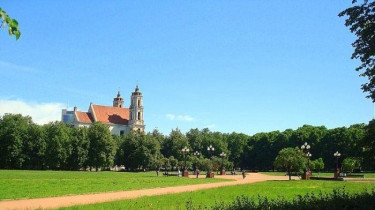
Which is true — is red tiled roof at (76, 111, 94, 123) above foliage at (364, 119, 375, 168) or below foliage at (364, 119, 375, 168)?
above

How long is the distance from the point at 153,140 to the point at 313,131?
40151mm

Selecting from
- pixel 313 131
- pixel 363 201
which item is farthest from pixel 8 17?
pixel 313 131

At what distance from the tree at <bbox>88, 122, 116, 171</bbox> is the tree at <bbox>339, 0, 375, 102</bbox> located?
6786 centimetres

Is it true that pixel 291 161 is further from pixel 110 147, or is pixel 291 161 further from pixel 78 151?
pixel 78 151

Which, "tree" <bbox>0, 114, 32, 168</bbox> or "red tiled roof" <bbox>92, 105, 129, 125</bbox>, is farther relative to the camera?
"red tiled roof" <bbox>92, 105, 129, 125</bbox>

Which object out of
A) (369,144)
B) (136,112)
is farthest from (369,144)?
(136,112)

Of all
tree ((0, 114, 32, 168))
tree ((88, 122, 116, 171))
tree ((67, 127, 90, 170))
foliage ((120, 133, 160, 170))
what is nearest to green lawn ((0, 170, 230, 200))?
tree ((0, 114, 32, 168))

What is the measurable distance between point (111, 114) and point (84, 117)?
989 centimetres

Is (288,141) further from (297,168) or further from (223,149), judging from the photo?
(297,168)

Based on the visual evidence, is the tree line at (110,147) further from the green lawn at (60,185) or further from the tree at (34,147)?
the green lawn at (60,185)

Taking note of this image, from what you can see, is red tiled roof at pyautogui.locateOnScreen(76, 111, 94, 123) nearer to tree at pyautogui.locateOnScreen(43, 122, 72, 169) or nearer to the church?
the church

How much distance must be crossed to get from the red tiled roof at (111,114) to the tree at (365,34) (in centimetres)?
11531

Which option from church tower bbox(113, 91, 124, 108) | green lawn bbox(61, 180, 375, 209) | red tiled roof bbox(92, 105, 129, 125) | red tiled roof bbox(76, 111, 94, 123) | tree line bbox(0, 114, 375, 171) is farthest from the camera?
church tower bbox(113, 91, 124, 108)

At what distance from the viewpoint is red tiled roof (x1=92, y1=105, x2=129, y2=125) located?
414 ft
